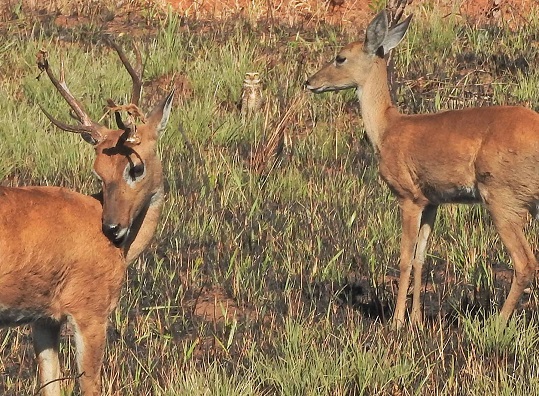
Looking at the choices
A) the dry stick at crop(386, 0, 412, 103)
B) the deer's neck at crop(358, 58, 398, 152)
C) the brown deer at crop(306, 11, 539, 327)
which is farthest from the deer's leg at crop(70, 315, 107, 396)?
the dry stick at crop(386, 0, 412, 103)

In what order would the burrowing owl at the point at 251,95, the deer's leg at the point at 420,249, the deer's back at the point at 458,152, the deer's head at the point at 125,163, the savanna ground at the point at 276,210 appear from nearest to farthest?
the deer's head at the point at 125,163, the savanna ground at the point at 276,210, the deer's back at the point at 458,152, the deer's leg at the point at 420,249, the burrowing owl at the point at 251,95

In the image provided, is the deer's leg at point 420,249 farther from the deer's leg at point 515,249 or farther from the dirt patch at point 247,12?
the dirt patch at point 247,12

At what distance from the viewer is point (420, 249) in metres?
7.88

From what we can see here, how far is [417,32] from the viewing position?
13.3m

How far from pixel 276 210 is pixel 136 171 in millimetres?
3229

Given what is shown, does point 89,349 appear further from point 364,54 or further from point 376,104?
point 364,54

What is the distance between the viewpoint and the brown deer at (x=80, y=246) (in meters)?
5.57

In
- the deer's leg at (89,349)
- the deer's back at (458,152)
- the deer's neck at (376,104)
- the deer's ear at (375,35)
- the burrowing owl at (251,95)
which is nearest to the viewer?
the deer's leg at (89,349)

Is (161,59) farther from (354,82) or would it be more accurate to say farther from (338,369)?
(338,369)

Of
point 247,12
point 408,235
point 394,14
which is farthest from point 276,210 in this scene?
point 247,12

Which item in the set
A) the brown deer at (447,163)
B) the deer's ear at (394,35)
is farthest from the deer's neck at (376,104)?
the deer's ear at (394,35)

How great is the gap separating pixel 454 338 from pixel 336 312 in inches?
35.8

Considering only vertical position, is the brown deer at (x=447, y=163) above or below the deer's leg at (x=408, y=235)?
above

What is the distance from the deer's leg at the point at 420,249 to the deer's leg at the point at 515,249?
0.63 meters
